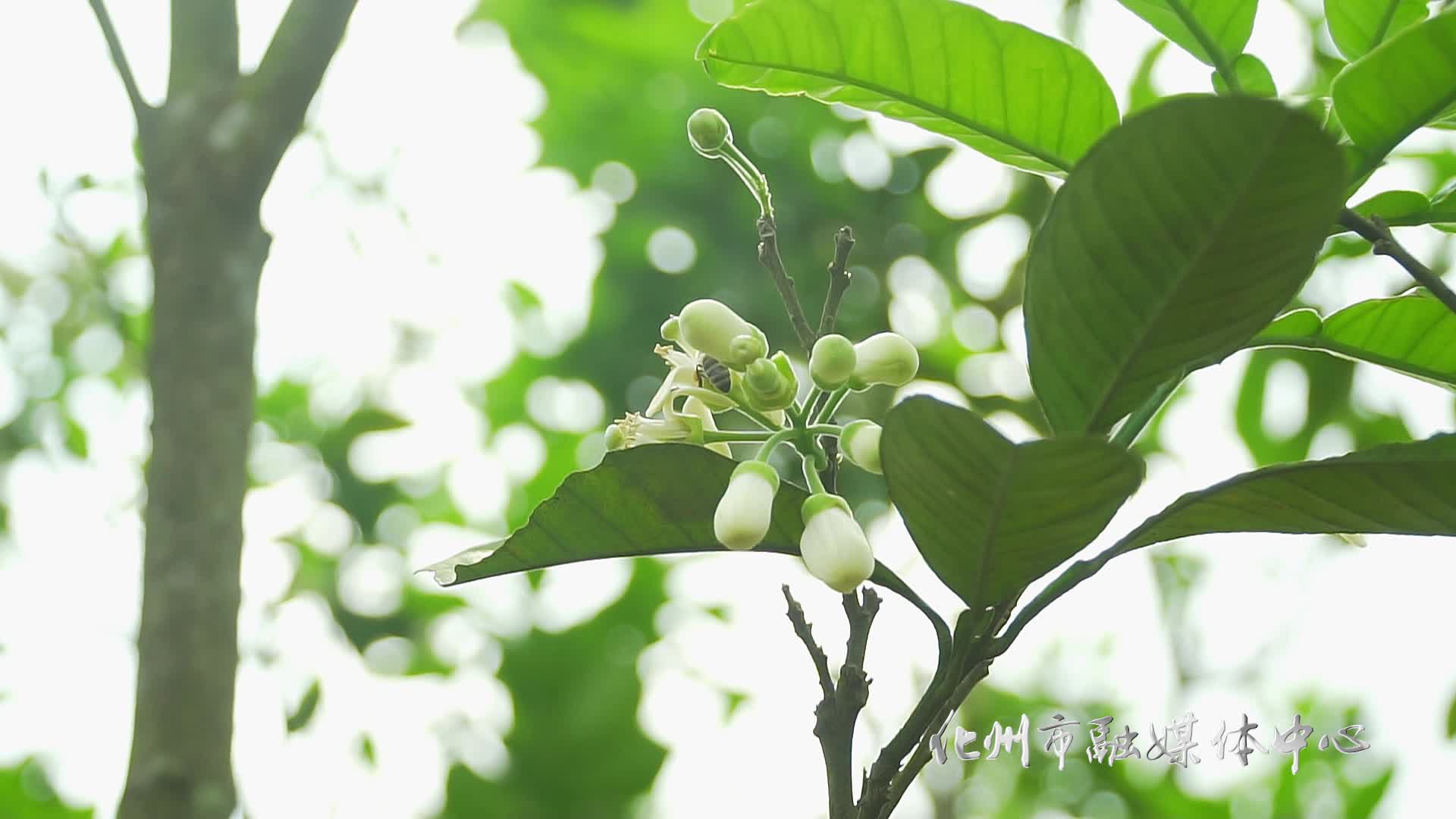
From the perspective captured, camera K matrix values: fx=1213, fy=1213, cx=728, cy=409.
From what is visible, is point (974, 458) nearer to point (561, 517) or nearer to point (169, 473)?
point (561, 517)

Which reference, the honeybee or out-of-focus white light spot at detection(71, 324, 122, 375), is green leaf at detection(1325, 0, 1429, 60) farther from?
out-of-focus white light spot at detection(71, 324, 122, 375)

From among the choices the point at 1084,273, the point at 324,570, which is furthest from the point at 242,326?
the point at 324,570

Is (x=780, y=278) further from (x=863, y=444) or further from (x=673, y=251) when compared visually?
(x=673, y=251)

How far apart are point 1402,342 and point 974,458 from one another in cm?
20

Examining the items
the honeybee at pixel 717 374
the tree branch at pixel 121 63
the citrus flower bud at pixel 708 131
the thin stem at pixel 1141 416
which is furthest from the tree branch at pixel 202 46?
the thin stem at pixel 1141 416

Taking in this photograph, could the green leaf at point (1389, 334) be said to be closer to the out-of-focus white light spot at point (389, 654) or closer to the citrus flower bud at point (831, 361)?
the citrus flower bud at point (831, 361)

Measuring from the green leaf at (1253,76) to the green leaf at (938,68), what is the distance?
5 centimetres

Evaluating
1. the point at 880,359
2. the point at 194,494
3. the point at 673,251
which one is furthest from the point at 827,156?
the point at 880,359

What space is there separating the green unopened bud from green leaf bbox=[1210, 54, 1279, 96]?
0.19m

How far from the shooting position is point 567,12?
1.69 metres

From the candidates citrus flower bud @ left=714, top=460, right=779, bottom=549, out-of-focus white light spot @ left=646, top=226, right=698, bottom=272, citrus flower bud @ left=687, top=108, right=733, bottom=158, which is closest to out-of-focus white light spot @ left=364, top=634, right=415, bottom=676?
out-of-focus white light spot @ left=646, top=226, right=698, bottom=272

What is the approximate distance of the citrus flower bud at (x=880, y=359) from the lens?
14.4 inches

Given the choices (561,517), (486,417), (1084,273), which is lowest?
(486,417)

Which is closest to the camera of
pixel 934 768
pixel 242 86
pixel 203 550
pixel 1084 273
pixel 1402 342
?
pixel 1084 273
